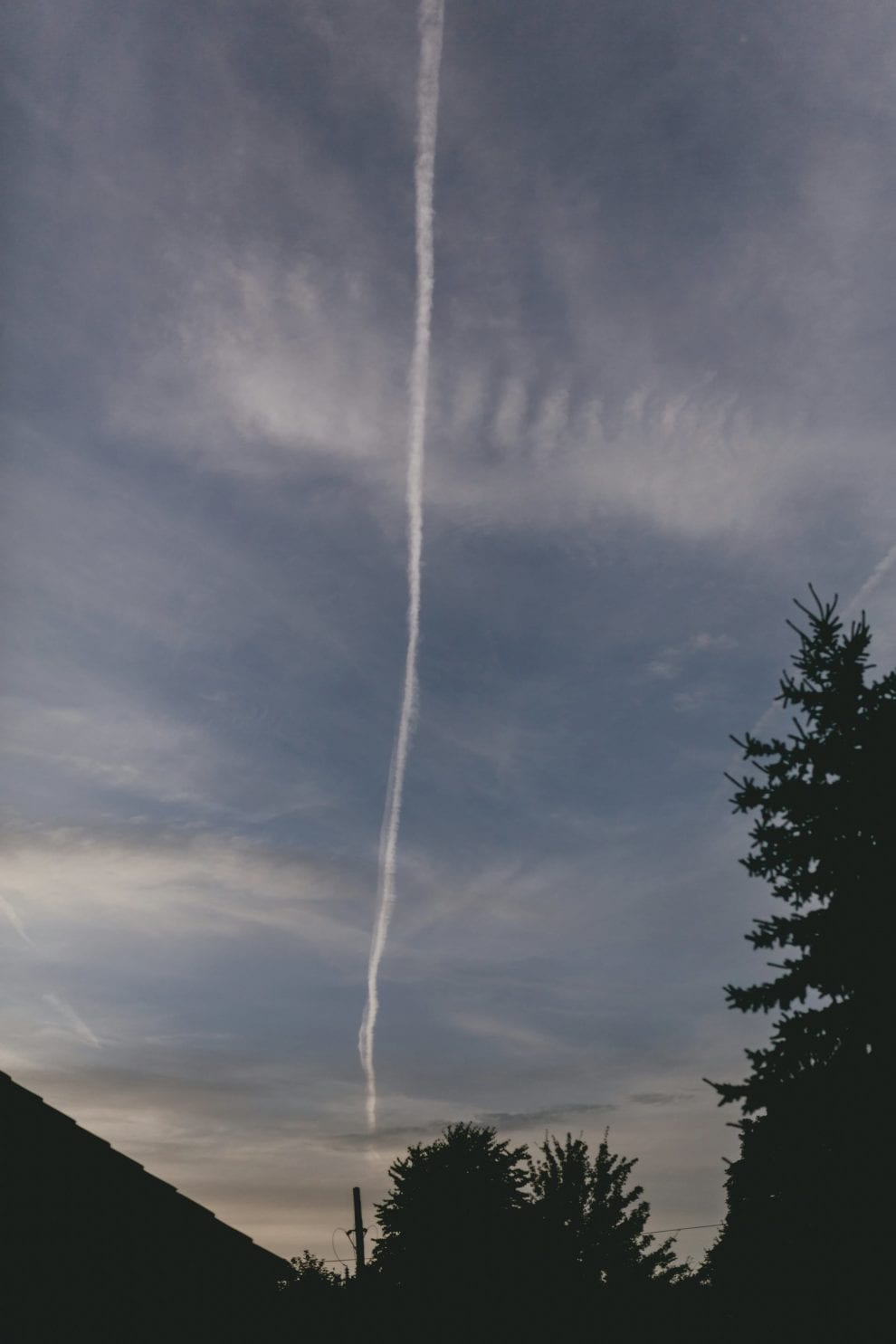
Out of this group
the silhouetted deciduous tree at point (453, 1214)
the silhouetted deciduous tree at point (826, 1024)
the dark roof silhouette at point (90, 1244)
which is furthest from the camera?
the silhouetted deciduous tree at point (453, 1214)

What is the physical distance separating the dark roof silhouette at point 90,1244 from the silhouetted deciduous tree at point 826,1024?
953 cm

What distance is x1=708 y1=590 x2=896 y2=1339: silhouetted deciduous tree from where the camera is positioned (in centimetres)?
1359

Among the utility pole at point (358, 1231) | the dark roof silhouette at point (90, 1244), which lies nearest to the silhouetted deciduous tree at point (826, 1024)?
the dark roof silhouette at point (90, 1244)

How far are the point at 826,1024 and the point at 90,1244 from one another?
1208 cm

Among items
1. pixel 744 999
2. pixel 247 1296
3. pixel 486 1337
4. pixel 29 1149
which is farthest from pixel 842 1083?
pixel 486 1337

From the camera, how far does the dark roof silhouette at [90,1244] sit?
8555 mm

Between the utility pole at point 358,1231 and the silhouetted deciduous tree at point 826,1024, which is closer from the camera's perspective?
the silhouetted deciduous tree at point 826,1024

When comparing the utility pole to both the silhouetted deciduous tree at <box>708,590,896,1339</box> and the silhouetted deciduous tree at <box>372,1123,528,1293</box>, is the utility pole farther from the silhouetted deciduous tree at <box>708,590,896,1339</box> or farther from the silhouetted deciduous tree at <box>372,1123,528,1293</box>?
the silhouetted deciduous tree at <box>708,590,896,1339</box>

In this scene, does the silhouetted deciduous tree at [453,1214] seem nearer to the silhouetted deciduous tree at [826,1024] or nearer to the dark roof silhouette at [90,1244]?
the silhouetted deciduous tree at [826,1024]

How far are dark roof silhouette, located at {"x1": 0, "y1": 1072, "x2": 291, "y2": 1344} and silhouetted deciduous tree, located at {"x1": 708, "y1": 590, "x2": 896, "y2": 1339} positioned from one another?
9531 millimetres

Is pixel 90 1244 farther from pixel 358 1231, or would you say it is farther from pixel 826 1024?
pixel 358 1231

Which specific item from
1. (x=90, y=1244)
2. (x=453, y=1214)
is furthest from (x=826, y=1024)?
(x=453, y=1214)

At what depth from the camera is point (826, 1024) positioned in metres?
14.6

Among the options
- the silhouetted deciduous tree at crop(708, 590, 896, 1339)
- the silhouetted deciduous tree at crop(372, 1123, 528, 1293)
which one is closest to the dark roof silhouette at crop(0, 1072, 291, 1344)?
the silhouetted deciduous tree at crop(708, 590, 896, 1339)
